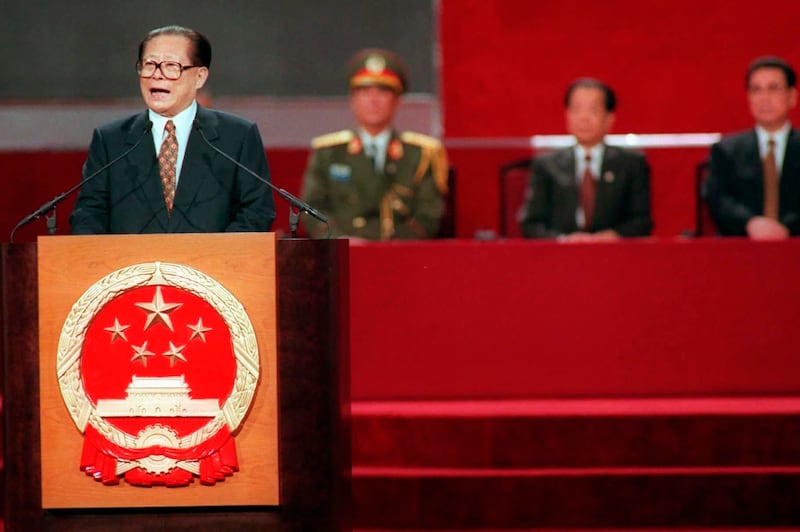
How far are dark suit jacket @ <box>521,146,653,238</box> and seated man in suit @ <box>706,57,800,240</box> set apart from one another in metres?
0.24

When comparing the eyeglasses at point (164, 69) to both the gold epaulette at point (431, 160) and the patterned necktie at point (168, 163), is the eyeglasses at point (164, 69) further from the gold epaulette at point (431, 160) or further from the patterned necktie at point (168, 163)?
the gold epaulette at point (431, 160)

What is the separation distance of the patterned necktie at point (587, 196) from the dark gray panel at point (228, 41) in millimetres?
1259

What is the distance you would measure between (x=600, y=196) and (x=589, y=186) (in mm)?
49

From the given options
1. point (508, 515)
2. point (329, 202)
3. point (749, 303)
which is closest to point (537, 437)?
point (508, 515)

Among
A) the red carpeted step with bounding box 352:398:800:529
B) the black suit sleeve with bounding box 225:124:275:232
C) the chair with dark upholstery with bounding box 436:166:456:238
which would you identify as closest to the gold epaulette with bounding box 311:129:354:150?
the chair with dark upholstery with bounding box 436:166:456:238

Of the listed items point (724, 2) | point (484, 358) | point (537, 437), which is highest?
point (724, 2)

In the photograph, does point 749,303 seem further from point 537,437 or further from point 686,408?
point 537,437

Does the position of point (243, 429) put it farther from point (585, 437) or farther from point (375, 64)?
point (375, 64)

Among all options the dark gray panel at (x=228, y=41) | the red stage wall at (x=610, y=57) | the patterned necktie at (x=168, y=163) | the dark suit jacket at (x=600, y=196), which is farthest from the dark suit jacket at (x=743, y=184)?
the patterned necktie at (x=168, y=163)

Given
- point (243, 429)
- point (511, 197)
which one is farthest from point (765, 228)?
point (243, 429)

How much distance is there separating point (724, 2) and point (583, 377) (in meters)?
2.52

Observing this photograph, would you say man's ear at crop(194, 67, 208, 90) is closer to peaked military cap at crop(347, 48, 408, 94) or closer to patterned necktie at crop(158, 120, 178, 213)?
patterned necktie at crop(158, 120, 178, 213)

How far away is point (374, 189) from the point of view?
148 inches

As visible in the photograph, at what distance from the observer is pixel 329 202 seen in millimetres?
3754
